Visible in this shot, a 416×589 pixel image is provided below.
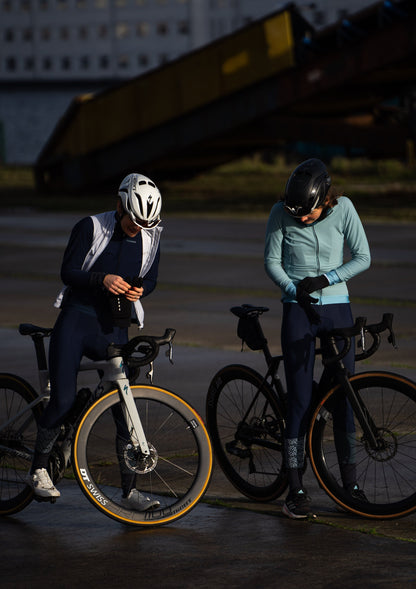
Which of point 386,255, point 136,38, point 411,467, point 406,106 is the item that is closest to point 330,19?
point 136,38

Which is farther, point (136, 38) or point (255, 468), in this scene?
point (136, 38)

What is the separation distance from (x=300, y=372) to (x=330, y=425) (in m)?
0.32

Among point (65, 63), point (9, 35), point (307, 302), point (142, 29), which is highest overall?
point (9, 35)

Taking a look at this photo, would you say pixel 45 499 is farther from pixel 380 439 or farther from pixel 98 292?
pixel 380 439

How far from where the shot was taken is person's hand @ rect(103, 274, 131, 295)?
5.79m

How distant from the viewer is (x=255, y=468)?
6621 mm

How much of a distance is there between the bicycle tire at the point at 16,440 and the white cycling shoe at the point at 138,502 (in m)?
0.48

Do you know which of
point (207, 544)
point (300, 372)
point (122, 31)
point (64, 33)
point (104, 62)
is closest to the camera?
point (207, 544)

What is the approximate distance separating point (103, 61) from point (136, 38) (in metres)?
4.16

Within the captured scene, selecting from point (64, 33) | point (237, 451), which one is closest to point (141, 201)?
point (237, 451)

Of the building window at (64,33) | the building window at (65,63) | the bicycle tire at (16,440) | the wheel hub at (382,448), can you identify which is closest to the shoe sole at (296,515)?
the wheel hub at (382,448)

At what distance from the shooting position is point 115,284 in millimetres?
5797

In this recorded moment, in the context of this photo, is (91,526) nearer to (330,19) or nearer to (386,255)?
(386,255)

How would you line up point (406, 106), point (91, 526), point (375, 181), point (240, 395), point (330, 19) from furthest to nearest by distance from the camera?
point (330, 19) < point (375, 181) < point (406, 106) < point (240, 395) < point (91, 526)
